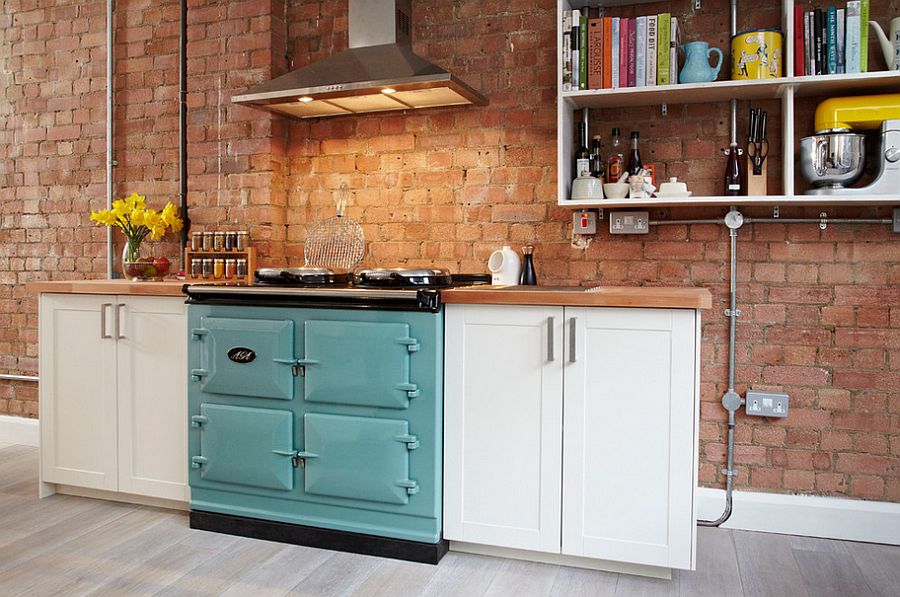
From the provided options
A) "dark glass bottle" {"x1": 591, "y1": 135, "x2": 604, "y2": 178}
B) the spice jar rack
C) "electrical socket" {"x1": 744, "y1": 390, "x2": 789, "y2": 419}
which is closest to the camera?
"electrical socket" {"x1": 744, "y1": 390, "x2": 789, "y2": 419}

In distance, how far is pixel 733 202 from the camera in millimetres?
2660

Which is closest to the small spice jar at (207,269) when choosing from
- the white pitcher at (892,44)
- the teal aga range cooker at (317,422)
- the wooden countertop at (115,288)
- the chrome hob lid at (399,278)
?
the wooden countertop at (115,288)

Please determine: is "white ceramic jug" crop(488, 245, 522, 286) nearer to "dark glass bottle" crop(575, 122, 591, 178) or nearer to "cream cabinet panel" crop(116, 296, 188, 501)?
"dark glass bottle" crop(575, 122, 591, 178)

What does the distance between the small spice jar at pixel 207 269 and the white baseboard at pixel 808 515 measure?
229 cm

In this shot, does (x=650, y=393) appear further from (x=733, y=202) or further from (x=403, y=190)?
(x=403, y=190)

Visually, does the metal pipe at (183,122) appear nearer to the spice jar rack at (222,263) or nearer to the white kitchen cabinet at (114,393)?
the spice jar rack at (222,263)

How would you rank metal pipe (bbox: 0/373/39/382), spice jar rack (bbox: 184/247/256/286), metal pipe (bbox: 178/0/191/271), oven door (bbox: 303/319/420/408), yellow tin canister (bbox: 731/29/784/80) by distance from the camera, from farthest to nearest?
metal pipe (bbox: 0/373/39/382)
metal pipe (bbox: 178/0/191/271)
spice jar rack (bbox: 184/247/256/286)
yellow tin canister (bbox: 731/29/784/80)
oven door (bbox: 303/319/420/408)

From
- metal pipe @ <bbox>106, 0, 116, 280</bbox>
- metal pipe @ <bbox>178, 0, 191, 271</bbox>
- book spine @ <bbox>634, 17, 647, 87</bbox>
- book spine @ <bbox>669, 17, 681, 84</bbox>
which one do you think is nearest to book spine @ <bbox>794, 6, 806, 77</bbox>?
book spine @ <bbox>669, 17, 681, 84</bbox>

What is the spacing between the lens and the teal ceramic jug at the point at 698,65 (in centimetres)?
267

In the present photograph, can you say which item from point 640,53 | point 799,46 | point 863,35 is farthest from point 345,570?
point 863,35

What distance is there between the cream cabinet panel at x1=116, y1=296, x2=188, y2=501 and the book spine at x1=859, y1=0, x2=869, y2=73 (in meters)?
2.56

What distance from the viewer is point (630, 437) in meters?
2.33

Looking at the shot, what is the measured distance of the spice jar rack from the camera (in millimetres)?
3338

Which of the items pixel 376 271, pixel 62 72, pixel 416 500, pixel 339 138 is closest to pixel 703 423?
pixel 416 500
